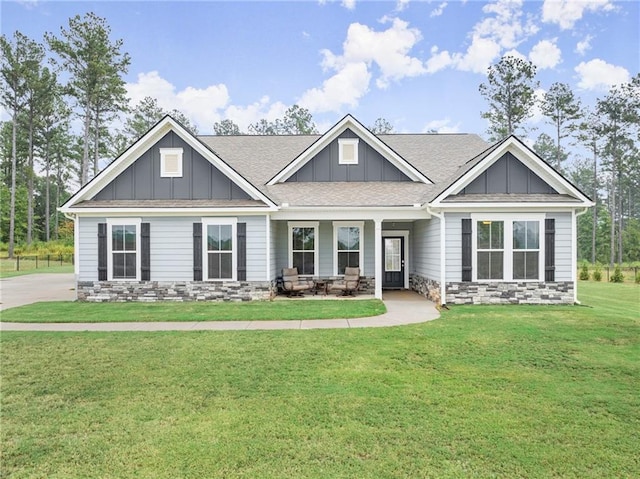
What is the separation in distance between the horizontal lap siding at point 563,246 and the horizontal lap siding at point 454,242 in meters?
2.69

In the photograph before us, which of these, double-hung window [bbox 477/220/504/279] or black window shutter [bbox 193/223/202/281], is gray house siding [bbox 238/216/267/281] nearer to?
black window shutter [bbox 193/223/202/281]

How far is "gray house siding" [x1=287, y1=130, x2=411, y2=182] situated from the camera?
572 inches

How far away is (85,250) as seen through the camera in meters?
12.5

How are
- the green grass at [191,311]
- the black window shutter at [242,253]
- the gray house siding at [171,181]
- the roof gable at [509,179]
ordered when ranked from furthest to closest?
the gray house siding at [171,181] → the black window shutter at [242,253] → the roof gable at [509,179] → the green grass at [191,311]

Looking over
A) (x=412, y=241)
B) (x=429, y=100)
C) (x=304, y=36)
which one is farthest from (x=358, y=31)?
(x=412, y=241)

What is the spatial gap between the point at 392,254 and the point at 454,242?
158 inches

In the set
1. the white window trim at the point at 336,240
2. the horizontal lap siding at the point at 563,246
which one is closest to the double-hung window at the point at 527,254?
the horizontal lap siding at the point at 563,246

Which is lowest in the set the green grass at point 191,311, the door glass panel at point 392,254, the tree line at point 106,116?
the green grass at point 191,311

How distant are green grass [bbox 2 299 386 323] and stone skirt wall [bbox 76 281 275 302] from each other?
44 centimetres

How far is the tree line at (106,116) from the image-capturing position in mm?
29953

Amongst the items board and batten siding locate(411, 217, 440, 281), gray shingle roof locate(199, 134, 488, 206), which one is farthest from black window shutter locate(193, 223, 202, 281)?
board and batten siding locate(411, 217, 440, 281)

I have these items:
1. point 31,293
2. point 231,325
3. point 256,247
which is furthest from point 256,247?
point 31,293

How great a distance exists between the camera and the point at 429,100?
2770cm

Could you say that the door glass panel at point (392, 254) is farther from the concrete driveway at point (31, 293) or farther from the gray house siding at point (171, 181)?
the concrete driveway at point (31, 293)
